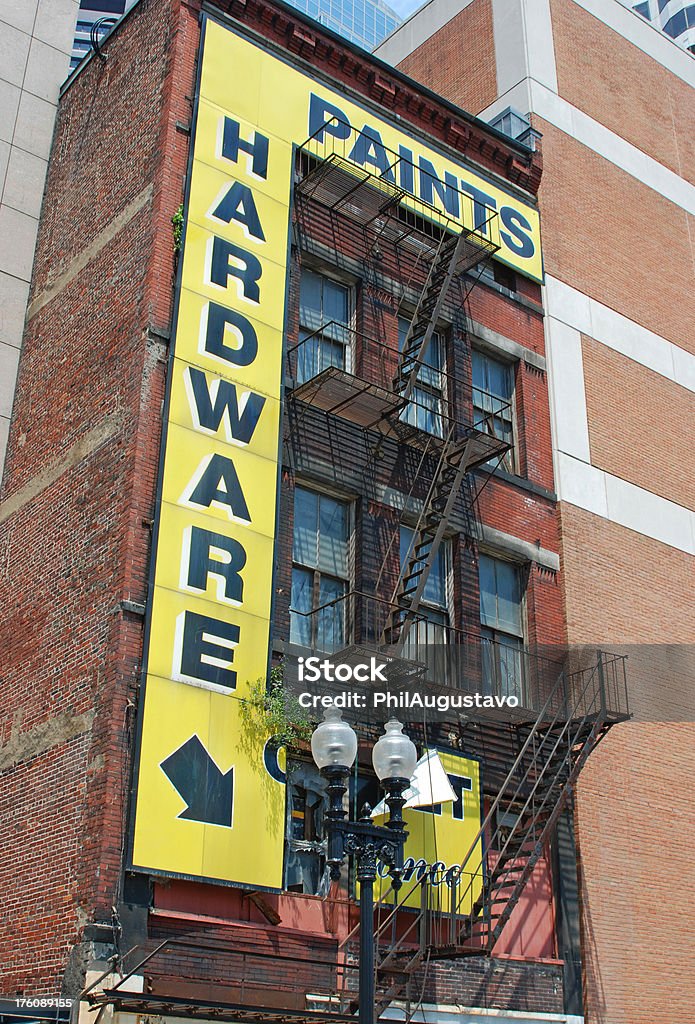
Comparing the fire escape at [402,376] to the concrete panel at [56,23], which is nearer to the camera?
the fire escape at [402,376]

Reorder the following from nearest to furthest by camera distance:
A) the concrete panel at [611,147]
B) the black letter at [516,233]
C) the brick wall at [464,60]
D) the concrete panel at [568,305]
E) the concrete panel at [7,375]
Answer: the concrete panel at [7,375], the black letter at [516,233], the concrete panel at [568,305], the concrete panel at [611,147], the brick wall at [464,60]

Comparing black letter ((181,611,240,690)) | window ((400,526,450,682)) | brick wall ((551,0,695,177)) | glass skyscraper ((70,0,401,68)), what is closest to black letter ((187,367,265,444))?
black letter ((181,611,240,690))

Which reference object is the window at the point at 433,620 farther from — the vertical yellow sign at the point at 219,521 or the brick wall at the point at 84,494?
the brick wall at the point at 84,494

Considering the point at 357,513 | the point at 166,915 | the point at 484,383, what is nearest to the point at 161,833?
the point at 166,915

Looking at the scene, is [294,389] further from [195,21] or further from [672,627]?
[672,627]

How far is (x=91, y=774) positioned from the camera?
15977 mm

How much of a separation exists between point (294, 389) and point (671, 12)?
343 ft

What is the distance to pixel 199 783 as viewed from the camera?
16078 millimetres

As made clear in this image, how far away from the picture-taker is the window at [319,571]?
1898 cm

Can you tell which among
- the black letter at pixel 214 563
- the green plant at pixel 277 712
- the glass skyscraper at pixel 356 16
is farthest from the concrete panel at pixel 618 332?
the glass skyscraper at pixel 356 16

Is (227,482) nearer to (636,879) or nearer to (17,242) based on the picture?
(17,242)

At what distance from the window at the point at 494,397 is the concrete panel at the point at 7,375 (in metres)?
8.63

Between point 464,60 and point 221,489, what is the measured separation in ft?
58.2

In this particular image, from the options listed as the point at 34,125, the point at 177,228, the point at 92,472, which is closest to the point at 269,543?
the point at 92,472
